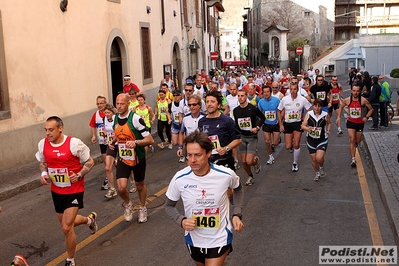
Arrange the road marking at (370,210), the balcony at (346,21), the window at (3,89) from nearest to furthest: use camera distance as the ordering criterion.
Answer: the road marking at (370,210) < the window at (3,89) < the balcony at (346,21)

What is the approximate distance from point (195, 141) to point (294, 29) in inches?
2243

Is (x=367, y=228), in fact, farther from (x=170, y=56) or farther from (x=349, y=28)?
(x=349, y=28)

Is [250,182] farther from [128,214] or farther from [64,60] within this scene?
[64,60]

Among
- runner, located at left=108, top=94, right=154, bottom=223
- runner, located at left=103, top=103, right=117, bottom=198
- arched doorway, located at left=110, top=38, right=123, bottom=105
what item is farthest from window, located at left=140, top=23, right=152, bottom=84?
runner, located at left=108, top=94, right=154, bottom=223

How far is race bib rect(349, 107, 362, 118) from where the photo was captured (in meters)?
10.6

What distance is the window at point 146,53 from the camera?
1944 centimetres

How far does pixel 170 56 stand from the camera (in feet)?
76.8

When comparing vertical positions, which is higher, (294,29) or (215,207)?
(294,29)

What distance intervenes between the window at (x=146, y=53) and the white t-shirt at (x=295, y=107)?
31.5 feet

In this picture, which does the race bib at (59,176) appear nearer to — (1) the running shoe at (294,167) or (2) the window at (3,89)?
(2) the window at (3,89)

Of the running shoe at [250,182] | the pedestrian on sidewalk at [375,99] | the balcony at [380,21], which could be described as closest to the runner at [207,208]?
the running shoe at [250,182]

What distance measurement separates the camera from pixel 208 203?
412cm

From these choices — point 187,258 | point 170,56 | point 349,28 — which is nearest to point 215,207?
point 187,258

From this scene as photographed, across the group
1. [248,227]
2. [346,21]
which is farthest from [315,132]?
[346,21]
